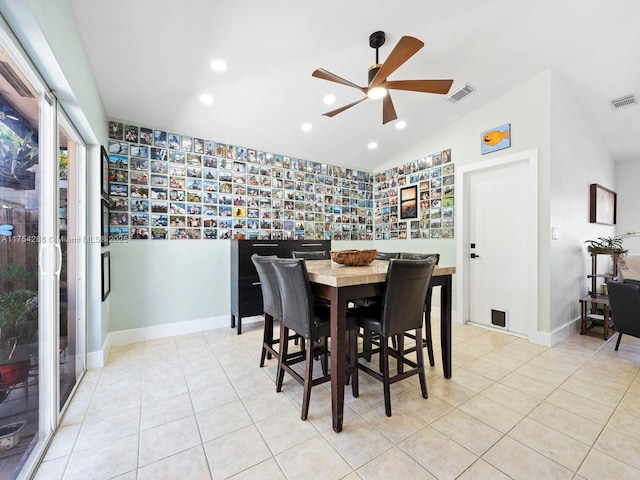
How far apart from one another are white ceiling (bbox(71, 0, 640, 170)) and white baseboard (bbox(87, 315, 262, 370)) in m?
2.31

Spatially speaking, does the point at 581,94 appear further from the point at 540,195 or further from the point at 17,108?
the point at 17,108

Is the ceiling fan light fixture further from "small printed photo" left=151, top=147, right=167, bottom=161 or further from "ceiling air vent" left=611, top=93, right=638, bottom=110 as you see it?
"ceiling air vent" left=611, top=93, right=638, bottom=110

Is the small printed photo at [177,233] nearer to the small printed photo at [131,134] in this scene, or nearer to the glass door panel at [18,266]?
the small printed photo at [131,134]

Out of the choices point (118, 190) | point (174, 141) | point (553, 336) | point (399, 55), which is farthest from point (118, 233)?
point (553, 336)

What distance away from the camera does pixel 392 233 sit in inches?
183

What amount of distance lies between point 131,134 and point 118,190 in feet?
2.10

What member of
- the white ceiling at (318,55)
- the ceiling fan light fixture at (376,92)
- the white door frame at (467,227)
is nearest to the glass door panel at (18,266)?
the white ceiling at (318,55)

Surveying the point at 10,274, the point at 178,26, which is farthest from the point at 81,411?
the point at 178,26

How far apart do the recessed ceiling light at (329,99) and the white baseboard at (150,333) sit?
288 centimetres

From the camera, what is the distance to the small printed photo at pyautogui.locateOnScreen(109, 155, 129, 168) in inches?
115

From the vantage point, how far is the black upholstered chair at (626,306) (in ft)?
7.97

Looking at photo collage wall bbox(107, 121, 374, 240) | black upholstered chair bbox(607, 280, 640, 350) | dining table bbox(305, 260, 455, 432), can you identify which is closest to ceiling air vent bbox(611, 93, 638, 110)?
black upholstered chair bbox(607, 280, 640, 350)

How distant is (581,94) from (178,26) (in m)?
4.23

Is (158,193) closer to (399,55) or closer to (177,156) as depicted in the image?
(177,156)
